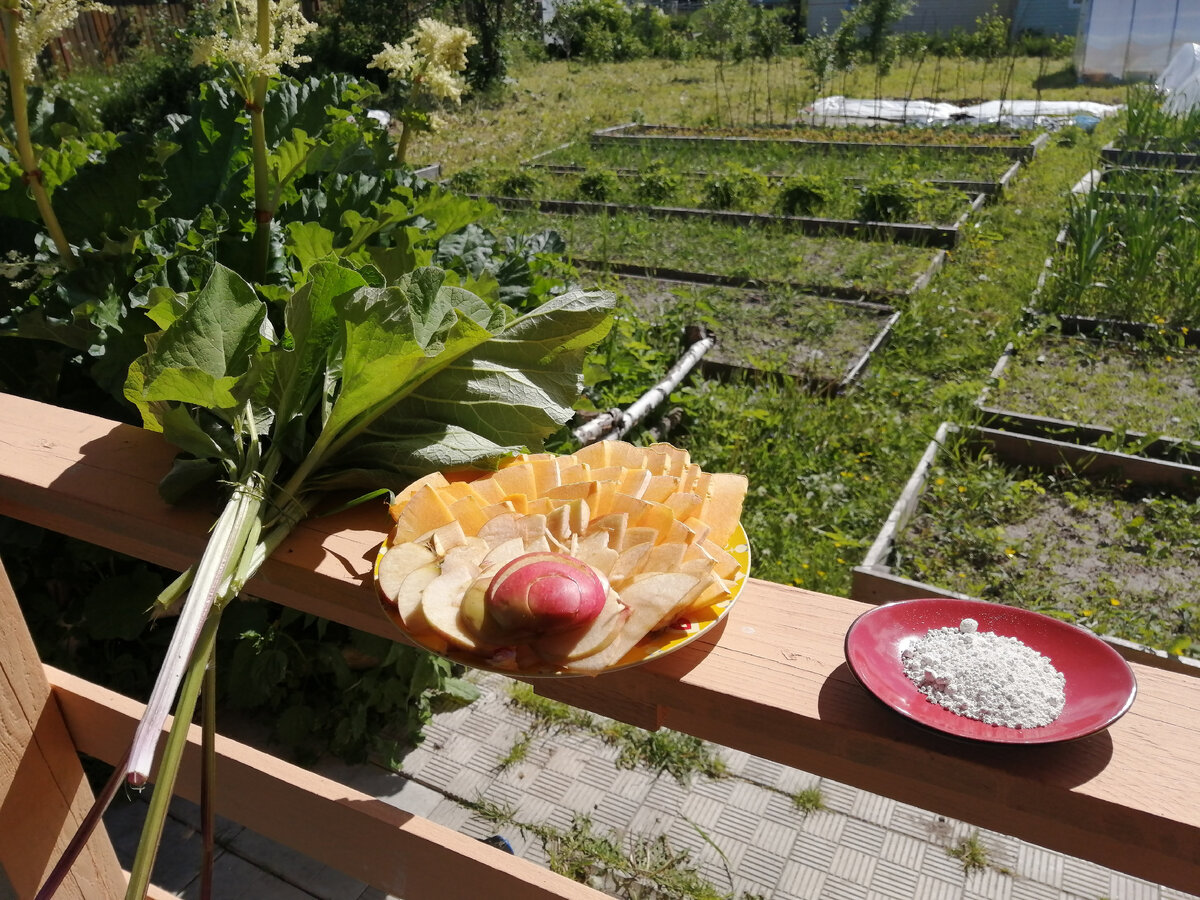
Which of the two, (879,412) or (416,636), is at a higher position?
(416,636)

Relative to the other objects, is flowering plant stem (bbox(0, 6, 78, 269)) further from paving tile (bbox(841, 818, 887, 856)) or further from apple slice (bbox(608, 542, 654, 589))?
paving tile (bbox(841, 818, 887, 856))

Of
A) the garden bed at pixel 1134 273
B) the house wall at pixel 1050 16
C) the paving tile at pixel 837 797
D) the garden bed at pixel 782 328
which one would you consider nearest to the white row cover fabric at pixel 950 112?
the garden bed at pixel 1134 273

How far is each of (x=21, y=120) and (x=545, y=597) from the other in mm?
990

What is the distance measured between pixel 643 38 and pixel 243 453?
2627 cm

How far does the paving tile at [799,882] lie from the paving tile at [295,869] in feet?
3.42

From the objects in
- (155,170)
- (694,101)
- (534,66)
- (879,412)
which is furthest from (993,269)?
(534,66)

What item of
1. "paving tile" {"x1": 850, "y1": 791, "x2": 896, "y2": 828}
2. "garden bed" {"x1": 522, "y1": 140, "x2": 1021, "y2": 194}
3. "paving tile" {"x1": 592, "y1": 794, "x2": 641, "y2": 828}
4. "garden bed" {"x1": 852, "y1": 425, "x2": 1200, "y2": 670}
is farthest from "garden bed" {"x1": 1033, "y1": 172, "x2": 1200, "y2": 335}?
"paving tile" {"x1": 592, "y1": 794, "x2": 641, "y2": 828}

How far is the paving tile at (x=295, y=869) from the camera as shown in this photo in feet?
7.36

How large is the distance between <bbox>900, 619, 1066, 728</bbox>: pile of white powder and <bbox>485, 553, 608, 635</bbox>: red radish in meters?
0.30

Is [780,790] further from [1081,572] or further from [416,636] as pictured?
[416,636]

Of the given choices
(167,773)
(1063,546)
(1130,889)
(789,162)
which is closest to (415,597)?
(167,773)

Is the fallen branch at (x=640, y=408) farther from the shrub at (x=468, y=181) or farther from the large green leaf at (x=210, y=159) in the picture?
the shrub at (x=468, y=181)

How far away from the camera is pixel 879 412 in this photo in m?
4.52

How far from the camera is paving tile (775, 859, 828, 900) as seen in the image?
228 centimetres
